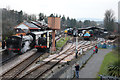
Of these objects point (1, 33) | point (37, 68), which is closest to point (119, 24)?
point (37, 68)

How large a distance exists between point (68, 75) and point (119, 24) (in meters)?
4.69

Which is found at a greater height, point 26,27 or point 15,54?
point 26,27

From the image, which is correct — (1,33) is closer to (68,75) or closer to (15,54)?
(15,54)

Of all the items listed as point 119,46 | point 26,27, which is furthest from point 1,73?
point 26,27

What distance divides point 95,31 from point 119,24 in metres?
40.6

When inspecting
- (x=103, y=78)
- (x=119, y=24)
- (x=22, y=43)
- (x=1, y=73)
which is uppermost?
(x=119, y=24)

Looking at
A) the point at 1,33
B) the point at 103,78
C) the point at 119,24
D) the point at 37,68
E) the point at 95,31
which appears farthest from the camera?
the point at 95,31

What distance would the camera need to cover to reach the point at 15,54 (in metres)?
22.1

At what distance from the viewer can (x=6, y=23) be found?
3181 cm

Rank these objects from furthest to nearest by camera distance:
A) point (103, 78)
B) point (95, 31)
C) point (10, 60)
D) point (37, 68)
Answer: point (95, 31), point (10, 60), point (37, 68), point (103, 78)

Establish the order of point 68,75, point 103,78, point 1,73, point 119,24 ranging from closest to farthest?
1. point 119,24
2. point 103,78
3. point 68,75
4. point 1,73

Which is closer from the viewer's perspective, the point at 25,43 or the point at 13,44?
the point at 13,44

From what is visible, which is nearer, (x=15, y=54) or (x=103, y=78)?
(x=103, y=78)

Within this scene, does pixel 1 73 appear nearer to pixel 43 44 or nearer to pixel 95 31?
pixel 43 44
